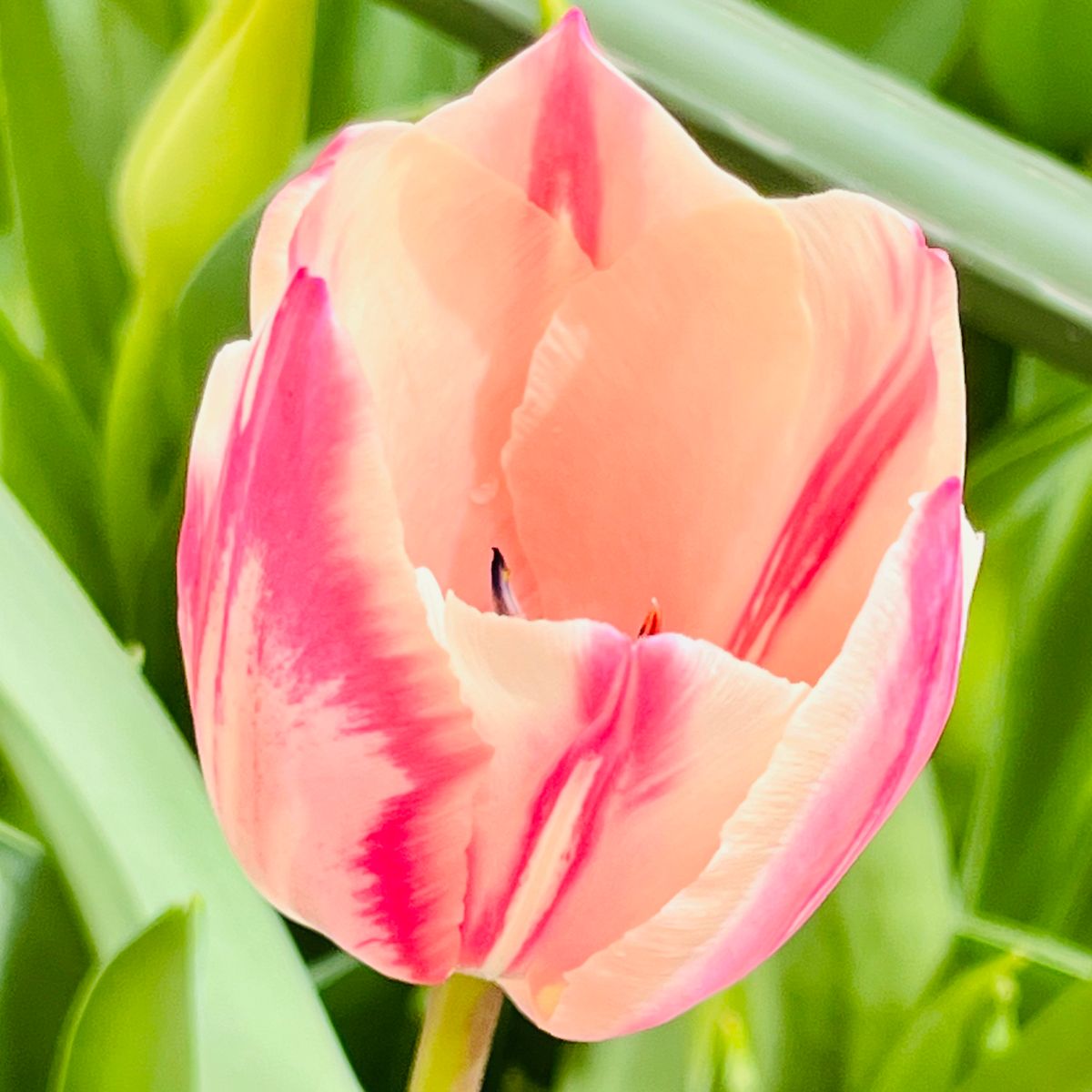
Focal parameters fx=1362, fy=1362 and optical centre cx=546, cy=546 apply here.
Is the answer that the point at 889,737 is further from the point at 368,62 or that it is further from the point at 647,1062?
the point at 368,62

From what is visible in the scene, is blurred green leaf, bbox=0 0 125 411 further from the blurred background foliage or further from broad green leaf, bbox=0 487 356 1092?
broad green leaf, bbox=0 487 356 1092

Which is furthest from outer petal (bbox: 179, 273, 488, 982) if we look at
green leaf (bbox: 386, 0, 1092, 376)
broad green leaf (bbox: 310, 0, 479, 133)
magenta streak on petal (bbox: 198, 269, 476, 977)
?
broad green leaf (bbox: 310, 0, 479, 133)

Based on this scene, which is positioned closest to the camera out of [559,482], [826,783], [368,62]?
[826,783]

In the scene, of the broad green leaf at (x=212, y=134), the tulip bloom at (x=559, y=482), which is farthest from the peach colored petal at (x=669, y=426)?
the broad green leaf at (x=212, y=134)

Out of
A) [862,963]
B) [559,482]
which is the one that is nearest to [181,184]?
[559,482]

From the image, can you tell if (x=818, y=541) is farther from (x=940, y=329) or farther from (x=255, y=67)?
(x=255, y=67)

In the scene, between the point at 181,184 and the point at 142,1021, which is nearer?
the point at 142,1021

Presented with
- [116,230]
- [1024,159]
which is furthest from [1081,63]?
[116,230]
